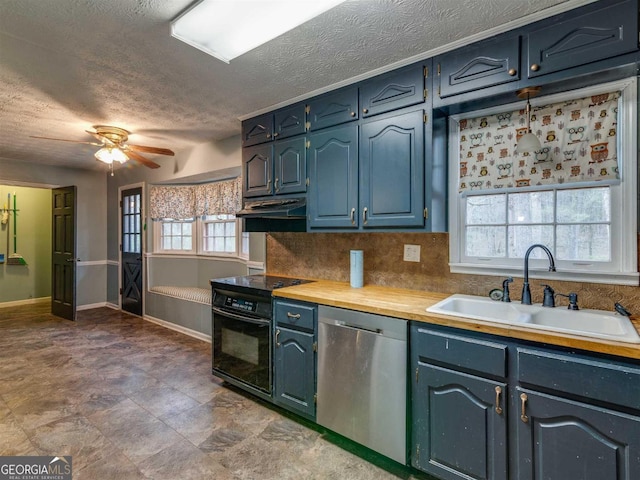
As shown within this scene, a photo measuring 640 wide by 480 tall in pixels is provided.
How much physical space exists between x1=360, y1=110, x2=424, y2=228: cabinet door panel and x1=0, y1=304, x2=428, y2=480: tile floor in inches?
59.1

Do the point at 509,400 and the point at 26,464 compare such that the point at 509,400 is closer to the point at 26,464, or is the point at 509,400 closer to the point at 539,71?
the point at 539,71

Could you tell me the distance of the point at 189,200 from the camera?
477 cm

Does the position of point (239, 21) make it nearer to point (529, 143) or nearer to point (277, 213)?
point (277, 213)

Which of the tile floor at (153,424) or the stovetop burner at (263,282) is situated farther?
the stovetop burner at (263,282)

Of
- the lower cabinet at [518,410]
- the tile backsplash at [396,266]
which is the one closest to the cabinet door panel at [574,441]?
the lower cabinet at [518,410]

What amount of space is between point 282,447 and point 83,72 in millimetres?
2751

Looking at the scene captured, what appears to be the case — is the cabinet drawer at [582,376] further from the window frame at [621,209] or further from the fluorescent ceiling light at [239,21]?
the fluorescent ceiling light at [239,21]

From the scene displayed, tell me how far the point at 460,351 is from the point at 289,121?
6.91 feet

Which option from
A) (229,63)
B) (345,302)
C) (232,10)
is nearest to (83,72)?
(229,63)

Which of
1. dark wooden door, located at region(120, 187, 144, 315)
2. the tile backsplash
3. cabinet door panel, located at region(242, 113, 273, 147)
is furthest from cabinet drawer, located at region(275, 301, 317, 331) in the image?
dark wooden door, located at region(120, 187, 144, 315)

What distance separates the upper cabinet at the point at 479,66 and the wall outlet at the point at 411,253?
102cm

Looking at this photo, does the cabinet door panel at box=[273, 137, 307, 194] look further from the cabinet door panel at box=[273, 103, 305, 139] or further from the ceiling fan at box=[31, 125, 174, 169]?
the ceiling fan at box=[31, 125, 174, 169]

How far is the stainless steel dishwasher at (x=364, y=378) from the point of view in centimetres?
186

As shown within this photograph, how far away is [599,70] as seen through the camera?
60.5 inches
